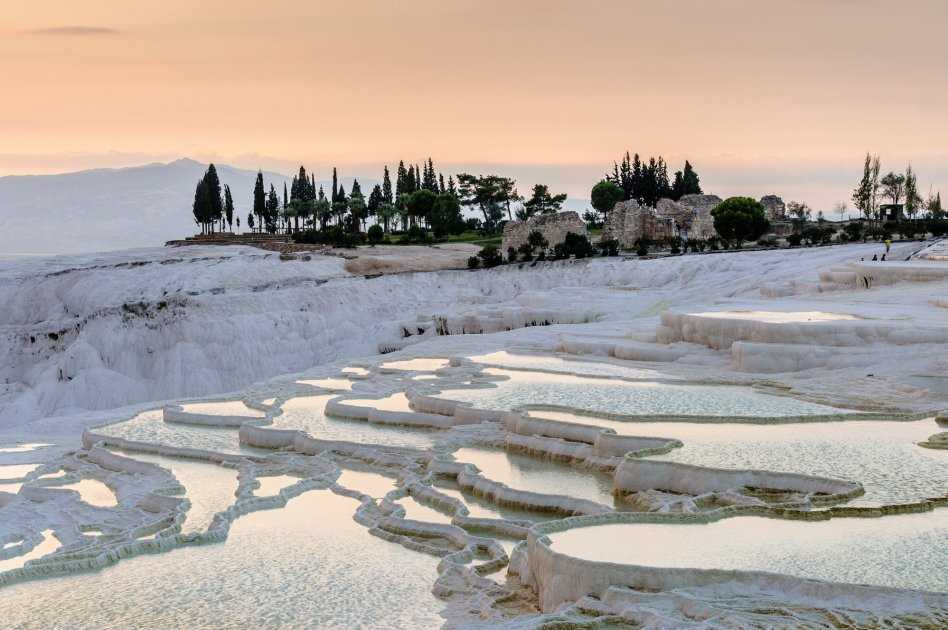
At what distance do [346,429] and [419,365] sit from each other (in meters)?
7.74

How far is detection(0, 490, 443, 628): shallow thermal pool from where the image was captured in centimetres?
1004

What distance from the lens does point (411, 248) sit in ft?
197

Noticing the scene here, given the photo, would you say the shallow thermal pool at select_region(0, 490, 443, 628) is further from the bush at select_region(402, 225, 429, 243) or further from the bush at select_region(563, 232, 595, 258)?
the bush at select_region(402, 225, 429, 243)

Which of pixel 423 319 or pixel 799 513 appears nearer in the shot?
pixel 799 513

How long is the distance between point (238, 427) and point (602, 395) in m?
6.70

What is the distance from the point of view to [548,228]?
54938 mm

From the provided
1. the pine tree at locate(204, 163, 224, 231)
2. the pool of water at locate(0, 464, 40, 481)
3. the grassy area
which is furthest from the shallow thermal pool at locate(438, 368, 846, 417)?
the pine tree at locate(204, 163, 224, 231)

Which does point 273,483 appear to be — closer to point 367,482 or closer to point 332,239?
point 367,482

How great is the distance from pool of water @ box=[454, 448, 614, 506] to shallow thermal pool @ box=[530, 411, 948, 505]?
99 cm

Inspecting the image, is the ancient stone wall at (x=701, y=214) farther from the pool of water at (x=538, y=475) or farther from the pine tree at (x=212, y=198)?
the pool of water at (x=538, y=475)

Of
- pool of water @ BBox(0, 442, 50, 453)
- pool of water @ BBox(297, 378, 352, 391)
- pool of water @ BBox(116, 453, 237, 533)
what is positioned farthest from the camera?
pool of water @ BBox(297, 378, 352, 391)

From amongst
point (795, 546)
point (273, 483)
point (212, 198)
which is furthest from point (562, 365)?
point (212, 198)

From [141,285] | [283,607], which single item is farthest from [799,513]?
[141,285]

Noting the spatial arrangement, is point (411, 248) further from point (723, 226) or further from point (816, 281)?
point (816, 281)
